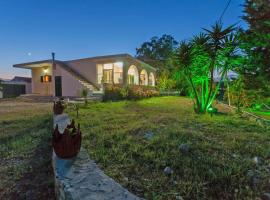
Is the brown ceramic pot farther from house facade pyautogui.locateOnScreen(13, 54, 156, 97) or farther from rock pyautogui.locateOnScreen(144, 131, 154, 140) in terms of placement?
house facade pyautogui.locateOnScreen(13, 54, 156, 97)

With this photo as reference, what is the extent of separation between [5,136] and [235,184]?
491cm

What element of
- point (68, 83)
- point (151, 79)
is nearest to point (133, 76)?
point (151, 79)

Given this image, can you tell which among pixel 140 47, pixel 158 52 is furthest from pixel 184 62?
pixel 140 47

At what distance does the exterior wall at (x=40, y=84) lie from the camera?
18.2 metres

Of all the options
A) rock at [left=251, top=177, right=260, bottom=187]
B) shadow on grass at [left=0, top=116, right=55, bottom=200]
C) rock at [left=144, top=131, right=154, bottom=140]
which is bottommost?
shadow on grass at [left=0, top=116, right=55, bottom=200]

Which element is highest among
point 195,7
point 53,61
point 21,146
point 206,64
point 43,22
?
point 43,22

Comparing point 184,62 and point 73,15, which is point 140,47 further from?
point 184,62

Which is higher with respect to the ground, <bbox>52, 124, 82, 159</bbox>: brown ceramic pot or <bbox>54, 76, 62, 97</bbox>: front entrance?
<bbox>54, 76, 62, 97</bbox>: front entrance

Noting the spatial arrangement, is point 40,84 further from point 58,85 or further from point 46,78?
point 58,85

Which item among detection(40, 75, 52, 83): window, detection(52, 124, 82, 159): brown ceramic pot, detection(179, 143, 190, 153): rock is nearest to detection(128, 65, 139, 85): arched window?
detection(40, 75, 52, 83): window

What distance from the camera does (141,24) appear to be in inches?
1212

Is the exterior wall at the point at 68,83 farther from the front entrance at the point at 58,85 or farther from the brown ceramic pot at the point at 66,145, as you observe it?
the brown ceramic pot at the point at 66,145

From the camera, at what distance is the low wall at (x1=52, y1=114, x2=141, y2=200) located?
144 cm

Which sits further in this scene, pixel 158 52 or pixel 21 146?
pixel 158 52
